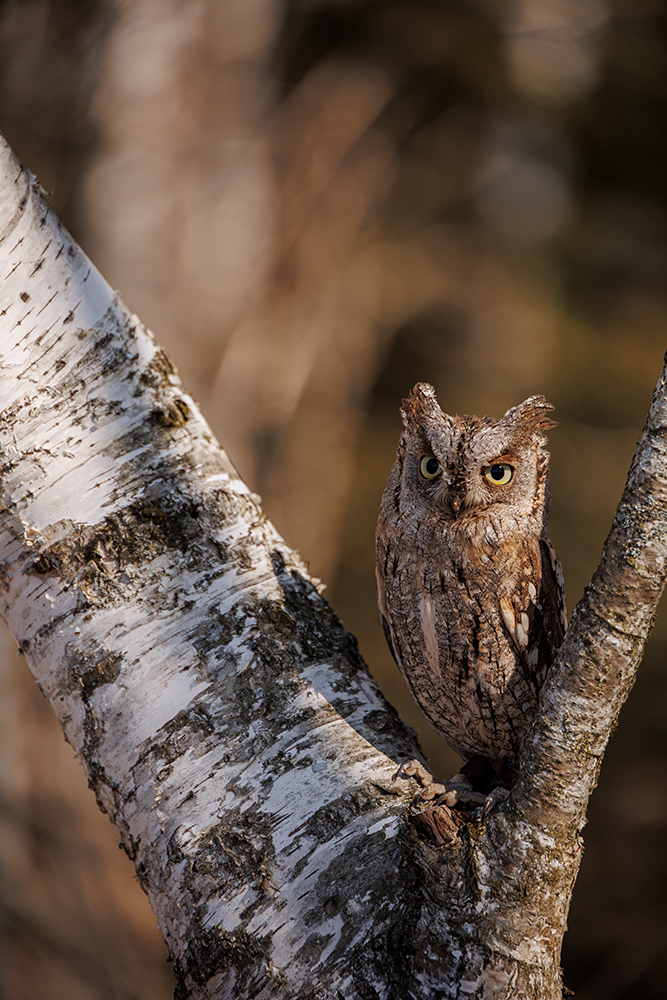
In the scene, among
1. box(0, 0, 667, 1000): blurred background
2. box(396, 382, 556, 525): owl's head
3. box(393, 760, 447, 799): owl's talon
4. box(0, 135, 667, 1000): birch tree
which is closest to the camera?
box(0, 135, 667, 1000): birch tree

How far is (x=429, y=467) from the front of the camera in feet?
5.03

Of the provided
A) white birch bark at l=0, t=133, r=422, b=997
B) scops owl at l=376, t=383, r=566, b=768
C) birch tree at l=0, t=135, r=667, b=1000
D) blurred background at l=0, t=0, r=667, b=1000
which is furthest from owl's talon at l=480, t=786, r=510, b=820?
blurred background at l=0, t=0, r=667, b=1000

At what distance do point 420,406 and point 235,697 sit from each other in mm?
815

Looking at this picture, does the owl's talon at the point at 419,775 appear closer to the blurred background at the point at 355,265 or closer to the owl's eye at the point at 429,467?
the owl's eye at the point at 429,467

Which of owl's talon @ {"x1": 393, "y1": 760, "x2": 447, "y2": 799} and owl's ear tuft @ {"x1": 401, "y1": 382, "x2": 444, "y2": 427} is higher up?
owl's ear tuft @ {"x1": 401, "y1": 382, "x2": 444, "y2": 427}

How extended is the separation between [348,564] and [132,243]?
2.33 meters

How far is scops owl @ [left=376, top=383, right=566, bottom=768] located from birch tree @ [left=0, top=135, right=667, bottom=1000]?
1.14ft

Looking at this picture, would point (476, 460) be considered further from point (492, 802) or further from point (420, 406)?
point (492, 802)

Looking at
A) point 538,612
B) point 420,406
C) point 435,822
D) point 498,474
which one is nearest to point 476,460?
point 498,474

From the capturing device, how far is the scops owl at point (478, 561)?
4.81ft

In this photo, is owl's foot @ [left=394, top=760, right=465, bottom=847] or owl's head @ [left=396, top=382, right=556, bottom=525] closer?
owl's foot @ [left=394, top=760, right=465, bottom=847]

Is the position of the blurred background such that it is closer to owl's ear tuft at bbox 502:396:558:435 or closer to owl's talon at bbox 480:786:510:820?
owl's ear tuft at bbox 502:396:558:435

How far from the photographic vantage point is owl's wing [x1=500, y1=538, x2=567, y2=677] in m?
1.47

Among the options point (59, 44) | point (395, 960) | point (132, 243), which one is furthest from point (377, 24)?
point (395, 960)
